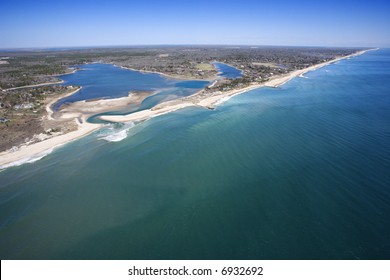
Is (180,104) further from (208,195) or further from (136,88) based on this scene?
(208,195)

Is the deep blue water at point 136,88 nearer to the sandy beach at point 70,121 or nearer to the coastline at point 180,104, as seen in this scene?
the sandy beach at point 70,121

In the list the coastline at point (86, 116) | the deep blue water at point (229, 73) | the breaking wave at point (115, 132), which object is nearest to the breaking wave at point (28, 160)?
the coastline at point (86, 116)

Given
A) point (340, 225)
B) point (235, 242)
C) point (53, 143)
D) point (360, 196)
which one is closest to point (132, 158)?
point (53, 143)

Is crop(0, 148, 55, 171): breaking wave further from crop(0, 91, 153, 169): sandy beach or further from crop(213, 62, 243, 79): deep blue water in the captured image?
crop(213, 62, 243, 79): deep blue water

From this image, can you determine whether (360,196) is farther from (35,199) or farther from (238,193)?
(35,199)

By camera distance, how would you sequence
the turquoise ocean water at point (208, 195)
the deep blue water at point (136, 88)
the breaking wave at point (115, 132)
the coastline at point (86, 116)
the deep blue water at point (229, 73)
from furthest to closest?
the deep blue water at point (229, 73) → the deep blue water at point (136, 88) → the breaking wave at point (115, 132) → the coastline at point (86, 116) → the turquoise ocean water at point (208, 195)

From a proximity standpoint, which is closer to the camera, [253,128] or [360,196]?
[360,196]

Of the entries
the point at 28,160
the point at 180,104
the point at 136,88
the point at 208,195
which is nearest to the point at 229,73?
the point at 136,88
